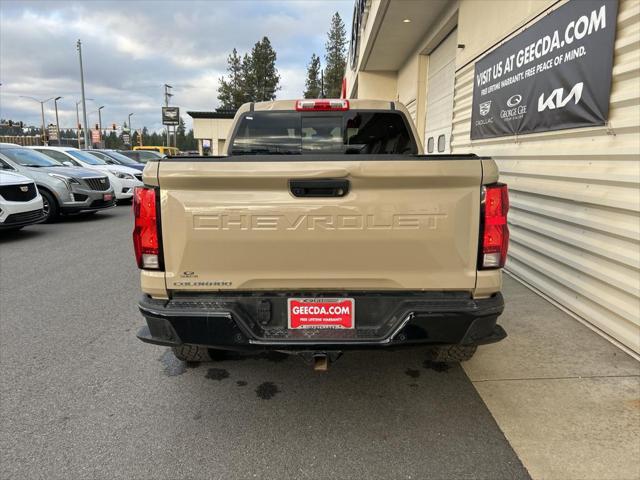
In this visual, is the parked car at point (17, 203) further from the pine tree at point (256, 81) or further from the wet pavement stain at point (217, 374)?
the pine tree at point (256, 81)

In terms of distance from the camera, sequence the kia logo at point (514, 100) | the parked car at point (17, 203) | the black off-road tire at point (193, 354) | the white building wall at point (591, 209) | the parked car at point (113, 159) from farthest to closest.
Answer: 1. the parked car at point (113, 159)
2. the parked car at point (17, 203)
3. the kia logo at point (514, 100)
4. the white building wall at point (591, 209)
5. the black off-road tire at point (193, 354)

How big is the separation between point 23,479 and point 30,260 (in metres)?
5.69

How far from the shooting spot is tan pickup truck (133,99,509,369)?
241cm

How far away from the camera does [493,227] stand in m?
2.47

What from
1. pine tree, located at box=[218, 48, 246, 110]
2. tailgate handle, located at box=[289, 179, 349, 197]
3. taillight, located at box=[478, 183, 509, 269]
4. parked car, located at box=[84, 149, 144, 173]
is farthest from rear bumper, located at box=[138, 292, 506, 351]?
pine tree, located at box=[218, 48, 246, 110]

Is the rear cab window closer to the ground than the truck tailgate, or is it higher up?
higher up

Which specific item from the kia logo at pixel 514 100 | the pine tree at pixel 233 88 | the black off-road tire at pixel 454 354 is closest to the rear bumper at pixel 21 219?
the black off-road tire at pixel 454 354

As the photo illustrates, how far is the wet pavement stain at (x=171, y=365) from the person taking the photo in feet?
11.5

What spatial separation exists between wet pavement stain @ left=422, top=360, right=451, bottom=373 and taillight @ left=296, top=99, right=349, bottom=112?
2.33 metres

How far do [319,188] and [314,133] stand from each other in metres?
1.91

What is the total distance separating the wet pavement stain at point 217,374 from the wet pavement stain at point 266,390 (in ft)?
1.06

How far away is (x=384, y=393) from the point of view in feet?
10.5

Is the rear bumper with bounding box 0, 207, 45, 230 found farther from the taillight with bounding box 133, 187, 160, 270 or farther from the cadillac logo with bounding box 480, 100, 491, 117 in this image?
the cadillac logo with bounding box 480, 100, 491, 117

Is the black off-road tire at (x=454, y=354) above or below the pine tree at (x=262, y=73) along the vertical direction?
below
